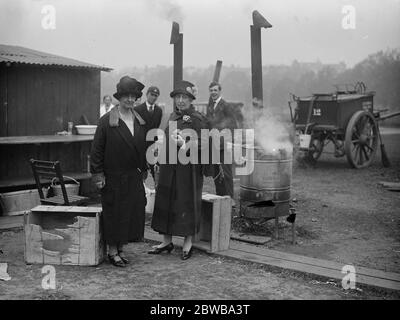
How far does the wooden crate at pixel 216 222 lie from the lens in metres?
5.71

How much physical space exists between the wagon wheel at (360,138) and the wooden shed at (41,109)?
253 inches

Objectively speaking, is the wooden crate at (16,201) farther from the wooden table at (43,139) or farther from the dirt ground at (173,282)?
the dirt ground at (173,282)

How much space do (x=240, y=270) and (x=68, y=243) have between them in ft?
6.01

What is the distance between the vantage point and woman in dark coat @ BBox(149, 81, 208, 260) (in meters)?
5.49

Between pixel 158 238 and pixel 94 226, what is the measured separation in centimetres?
134

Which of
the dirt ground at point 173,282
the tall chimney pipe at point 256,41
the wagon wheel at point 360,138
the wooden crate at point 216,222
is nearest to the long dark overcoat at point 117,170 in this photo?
the dirt ground at point 173,282

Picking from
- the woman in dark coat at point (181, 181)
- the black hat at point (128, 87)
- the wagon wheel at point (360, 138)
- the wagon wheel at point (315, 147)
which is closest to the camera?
the black hat at point (128, 87)

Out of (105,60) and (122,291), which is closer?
(122,291)

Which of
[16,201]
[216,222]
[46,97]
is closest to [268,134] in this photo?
[216,222]

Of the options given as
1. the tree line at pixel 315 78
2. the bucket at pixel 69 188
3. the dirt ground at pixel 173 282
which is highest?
the tree line at pixel 315 78

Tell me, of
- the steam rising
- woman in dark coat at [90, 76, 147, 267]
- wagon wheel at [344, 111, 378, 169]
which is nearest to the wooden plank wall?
the steam rising
